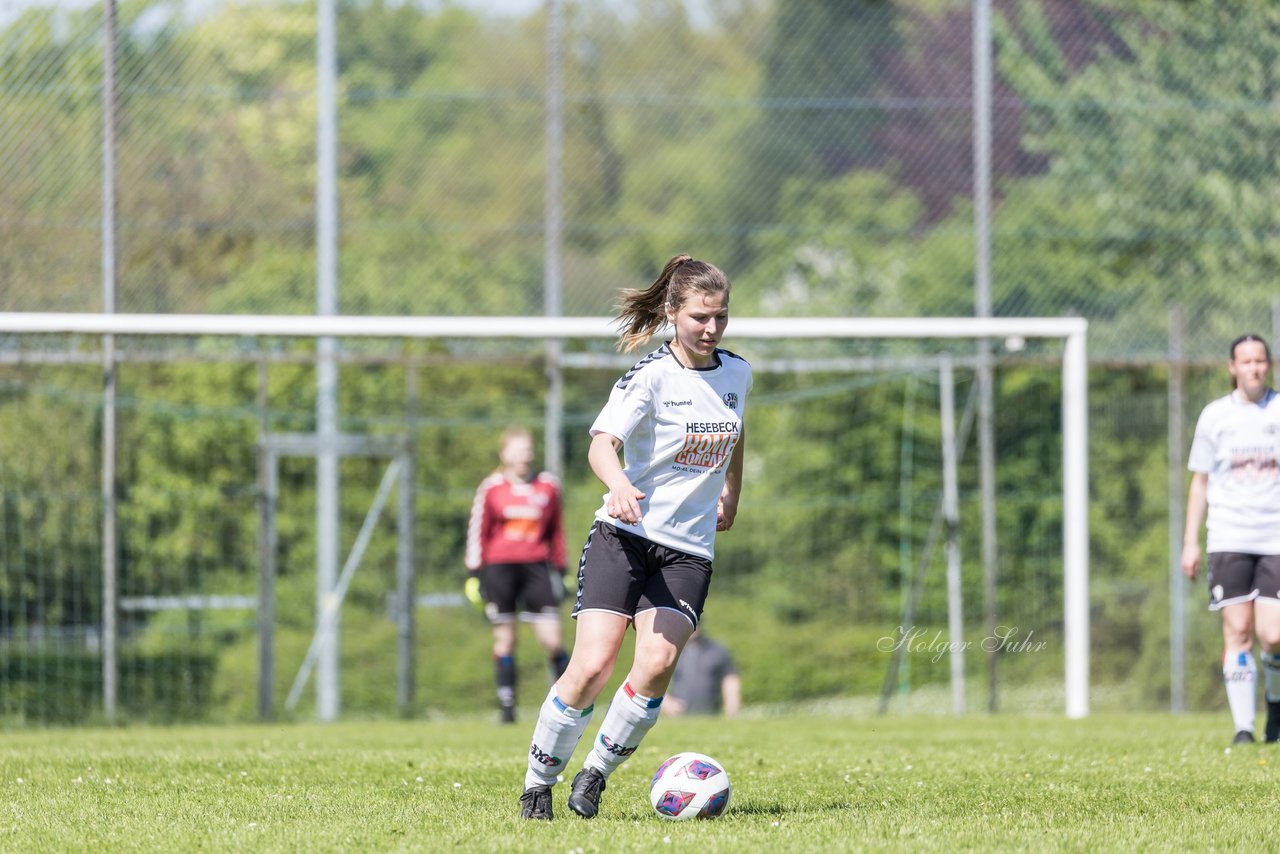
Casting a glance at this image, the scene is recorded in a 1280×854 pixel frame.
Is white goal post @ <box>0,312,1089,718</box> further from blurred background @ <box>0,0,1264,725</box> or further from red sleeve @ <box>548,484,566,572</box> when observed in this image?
red sleeve @ <box>548,484,566,572</box>

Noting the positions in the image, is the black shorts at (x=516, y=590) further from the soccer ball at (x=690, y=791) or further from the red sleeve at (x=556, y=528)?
the soccer ball at (x=690, y=791)

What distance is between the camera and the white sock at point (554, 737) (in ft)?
19.1

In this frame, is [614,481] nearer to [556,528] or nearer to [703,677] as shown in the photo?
[556,528]

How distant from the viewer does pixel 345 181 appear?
15273 millimetres

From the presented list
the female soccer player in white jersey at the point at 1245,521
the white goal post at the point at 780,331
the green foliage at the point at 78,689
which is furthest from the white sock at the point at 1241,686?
the green foliage at the point at 78,689

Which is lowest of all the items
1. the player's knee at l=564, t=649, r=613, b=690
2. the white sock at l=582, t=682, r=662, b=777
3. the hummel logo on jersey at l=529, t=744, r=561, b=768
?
the hummel logo on jersey at l=529, t=744, r=561, b=768

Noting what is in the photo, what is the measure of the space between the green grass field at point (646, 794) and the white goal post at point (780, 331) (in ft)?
7.47

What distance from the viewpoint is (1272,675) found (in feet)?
29.2

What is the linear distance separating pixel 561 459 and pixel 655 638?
8826 millimetres

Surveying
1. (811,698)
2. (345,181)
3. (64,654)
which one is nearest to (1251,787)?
(811,698)

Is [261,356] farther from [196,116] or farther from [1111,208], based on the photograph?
[1111,208]

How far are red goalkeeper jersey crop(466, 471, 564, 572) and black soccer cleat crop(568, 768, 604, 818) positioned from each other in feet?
21.3

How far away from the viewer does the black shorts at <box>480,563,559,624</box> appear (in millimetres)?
12484

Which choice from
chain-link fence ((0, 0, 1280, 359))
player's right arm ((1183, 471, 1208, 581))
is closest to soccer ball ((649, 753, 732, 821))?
player's right arm ((1183, 471, 1208, 581))
